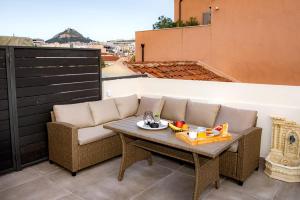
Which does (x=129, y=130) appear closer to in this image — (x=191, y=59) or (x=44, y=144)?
A: (x=44, y=144)

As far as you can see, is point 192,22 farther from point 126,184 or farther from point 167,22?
point 126,184

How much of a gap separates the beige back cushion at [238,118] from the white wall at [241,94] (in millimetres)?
496

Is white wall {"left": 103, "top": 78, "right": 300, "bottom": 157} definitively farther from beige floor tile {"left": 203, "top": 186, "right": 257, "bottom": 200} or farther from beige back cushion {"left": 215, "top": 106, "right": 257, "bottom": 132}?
beige floor tile {"left": 203, "top": 186, "right": 257, "bottom": 200}

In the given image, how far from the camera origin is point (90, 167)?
3805 mm

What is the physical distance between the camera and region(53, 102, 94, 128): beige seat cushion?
12.5 ft

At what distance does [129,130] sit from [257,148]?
5.71 feet

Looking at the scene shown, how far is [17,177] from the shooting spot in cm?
349

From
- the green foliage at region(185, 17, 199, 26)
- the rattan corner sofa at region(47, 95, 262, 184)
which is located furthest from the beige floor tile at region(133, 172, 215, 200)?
the green foliage at region(185, 17, 199, 26)

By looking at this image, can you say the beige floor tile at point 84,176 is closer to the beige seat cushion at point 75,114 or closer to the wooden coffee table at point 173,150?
the wooden coffee table at point 173,150

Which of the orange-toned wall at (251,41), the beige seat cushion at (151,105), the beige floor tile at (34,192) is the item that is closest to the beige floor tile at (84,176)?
the beige floor tile at (34,192)

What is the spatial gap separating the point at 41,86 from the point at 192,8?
27.9ft

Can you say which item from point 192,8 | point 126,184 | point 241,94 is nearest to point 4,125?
point 126,184

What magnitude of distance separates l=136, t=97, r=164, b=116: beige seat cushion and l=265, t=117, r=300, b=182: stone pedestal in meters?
1.76

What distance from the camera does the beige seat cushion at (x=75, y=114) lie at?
12.5 ft
